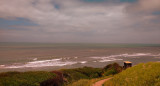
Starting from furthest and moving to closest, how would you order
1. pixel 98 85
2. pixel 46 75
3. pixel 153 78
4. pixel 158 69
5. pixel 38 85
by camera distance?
1. pixel 46 75
2. pixel 38 85
3. pixel 98 85
4. pixel 158 69
5. pixel 153 78

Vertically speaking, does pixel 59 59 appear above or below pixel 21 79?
below

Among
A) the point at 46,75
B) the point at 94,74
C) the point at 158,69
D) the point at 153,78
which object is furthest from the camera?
the point at 94,74

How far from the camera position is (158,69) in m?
8.96

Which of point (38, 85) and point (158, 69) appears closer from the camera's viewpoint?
point (158, 69)

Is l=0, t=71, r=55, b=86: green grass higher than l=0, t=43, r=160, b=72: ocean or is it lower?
higher

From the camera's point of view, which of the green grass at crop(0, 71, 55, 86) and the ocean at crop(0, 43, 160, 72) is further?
the ocean at crop(0, 43, 160, 72)

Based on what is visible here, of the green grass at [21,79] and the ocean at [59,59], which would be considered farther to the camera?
the ocean at [59,59]

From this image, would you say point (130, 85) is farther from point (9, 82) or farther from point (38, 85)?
point (9, 82)

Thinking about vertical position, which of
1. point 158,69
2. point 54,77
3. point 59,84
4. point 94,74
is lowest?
point 94,74

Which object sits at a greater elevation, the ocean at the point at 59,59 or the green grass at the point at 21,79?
the green grass at the point at 21,79

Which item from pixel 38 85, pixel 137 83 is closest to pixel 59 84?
→ pixel 38 85

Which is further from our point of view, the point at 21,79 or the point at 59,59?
the point at 59,59

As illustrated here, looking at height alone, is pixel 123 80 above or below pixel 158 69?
below

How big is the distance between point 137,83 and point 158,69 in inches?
100
